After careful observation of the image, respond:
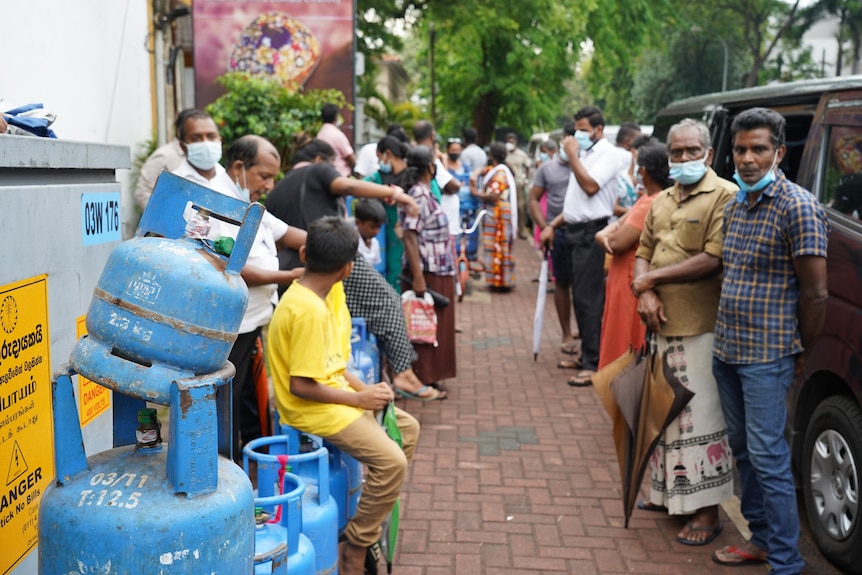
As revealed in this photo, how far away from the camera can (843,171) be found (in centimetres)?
447

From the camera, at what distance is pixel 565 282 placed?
319 inches

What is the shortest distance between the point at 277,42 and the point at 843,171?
7.39 meters

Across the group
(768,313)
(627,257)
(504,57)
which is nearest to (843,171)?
(768,313)

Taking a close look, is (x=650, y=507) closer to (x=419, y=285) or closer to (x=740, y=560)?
(x=740, y=560)

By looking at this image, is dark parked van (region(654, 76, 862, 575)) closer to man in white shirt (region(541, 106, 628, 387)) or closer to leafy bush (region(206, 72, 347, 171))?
man in white shirt (region(541, 106, 628, 387))

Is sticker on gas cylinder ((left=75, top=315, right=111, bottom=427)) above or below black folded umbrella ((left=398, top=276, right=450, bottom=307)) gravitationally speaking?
above

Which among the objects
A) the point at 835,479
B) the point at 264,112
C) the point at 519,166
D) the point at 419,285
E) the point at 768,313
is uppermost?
the point at 264,112

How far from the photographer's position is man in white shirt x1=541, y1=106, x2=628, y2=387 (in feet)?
24.0

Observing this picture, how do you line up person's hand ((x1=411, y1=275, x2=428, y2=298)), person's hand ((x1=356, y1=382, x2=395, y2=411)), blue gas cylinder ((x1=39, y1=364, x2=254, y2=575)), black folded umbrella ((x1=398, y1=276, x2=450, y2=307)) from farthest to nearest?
1. black folded umbrella ((x1=398, y1=276, x2=450, y2=307))
2. person's hand ((x1=411, y1=275, x2=428, y2=298))
3. person's hand ((x1=356, y1=382, x2=395, y2=411))
4. blue gas cylinder ((x1=39, y1=364, x2=254, y2=575))

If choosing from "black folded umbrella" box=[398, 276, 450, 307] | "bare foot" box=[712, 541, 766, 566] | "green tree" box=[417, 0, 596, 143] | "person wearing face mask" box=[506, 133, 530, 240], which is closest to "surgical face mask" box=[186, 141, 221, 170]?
"black folded umbrella" box=[398, 276, 450, 307]

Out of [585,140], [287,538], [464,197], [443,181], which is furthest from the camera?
[464,197]

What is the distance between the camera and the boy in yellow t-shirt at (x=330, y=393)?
363 centimetres

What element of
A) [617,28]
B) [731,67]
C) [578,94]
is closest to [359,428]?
[617,28]

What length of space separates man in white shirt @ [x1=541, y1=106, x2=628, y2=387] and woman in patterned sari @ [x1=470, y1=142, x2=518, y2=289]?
3.77 metres
